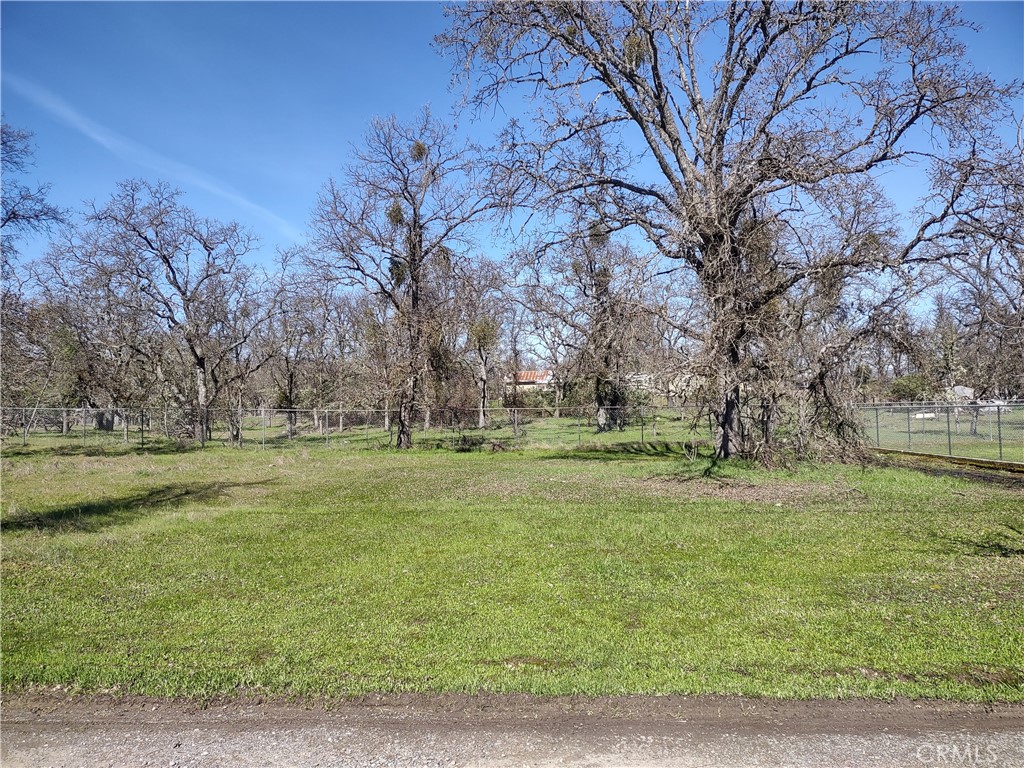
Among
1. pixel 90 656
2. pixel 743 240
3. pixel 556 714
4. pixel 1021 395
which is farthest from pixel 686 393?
pixel 1021 395

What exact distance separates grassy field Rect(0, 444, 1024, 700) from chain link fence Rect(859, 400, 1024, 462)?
794cm

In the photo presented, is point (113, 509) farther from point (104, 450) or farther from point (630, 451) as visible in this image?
point (104, 450)

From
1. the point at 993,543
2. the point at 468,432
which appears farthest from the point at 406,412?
the point at 993,543

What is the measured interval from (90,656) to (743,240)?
46.3ft

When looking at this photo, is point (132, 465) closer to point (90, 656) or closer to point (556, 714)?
point (90, 656)

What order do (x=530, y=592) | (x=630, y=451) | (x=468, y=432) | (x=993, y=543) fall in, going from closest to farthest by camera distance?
(x=530, y=592), (x=993, y=543), (x=630, y=451), (x=468, y=432)

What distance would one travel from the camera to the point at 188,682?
4.40 metres

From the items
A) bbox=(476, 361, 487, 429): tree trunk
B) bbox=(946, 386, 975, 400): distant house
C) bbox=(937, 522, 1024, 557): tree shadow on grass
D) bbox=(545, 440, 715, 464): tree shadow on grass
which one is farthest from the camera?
bbox=(946, 386, 975, 400): distant house

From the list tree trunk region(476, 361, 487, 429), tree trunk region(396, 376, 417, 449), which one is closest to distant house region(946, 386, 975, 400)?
tree trunk region(476, 361, 487, 429)

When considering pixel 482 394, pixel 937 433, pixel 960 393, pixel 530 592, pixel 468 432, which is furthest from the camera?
pixel 482 394

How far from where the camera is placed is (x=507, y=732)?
371cm

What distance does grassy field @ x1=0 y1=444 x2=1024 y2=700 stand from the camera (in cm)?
448

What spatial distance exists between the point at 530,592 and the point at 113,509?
8929mm

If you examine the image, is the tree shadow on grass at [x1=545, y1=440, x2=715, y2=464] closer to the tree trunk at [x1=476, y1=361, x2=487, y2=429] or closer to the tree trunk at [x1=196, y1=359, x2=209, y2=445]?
the tree trunk at [x1=476, y1=361, x2=487, y2=429]
